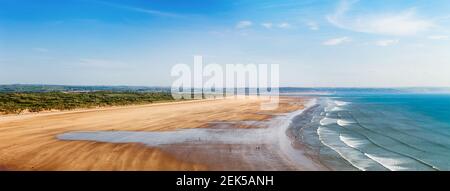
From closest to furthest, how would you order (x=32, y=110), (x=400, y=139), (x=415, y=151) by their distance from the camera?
(x=415, y=151)
(x=400, y=139)
(x=32, y=110)

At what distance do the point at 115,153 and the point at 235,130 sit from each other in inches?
418

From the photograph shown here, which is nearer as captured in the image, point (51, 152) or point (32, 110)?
point (51, 152)

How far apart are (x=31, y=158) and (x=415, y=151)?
16747 mm

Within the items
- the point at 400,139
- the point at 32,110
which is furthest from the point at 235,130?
the point at 32,110

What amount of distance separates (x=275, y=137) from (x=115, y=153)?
9213mm

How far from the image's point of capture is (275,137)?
21.6m

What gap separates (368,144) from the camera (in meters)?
20.9
